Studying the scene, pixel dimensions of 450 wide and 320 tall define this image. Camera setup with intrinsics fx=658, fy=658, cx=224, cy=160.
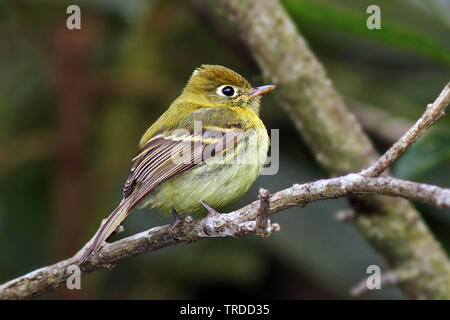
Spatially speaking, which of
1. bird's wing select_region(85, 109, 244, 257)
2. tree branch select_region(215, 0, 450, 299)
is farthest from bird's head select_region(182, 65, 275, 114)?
bird's wing select_region(85, 109, 244, 257)

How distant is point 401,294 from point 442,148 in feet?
3.53

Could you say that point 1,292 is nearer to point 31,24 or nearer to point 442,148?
point 442,148

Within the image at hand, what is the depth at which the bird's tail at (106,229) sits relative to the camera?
8.17ft

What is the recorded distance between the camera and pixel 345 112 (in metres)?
3.62

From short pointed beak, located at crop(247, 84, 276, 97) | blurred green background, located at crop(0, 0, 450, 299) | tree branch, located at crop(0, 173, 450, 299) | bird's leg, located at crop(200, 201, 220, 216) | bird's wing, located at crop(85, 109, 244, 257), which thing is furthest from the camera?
blurred green background, located at crop(0, 0, 450, 299)

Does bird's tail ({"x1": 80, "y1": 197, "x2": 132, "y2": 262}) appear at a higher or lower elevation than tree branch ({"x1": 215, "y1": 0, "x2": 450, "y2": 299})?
lower

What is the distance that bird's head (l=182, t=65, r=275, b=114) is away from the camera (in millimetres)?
3557

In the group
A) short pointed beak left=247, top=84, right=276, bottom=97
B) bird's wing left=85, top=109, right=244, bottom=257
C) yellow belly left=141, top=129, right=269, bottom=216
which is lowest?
yellow belly left=141, top=129, right=269, bottom=216

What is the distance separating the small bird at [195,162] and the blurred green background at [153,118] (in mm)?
604

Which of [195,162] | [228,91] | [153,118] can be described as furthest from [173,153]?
[153,118]

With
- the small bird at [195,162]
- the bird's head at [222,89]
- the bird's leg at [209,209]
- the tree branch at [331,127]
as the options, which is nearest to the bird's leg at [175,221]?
the small bird at [195,162]

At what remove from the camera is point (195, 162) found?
297 centimetres

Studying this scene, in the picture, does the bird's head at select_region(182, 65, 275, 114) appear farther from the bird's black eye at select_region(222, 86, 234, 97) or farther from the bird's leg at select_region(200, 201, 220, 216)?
the bird's leg at select_region(200, 201, 220, 216)
